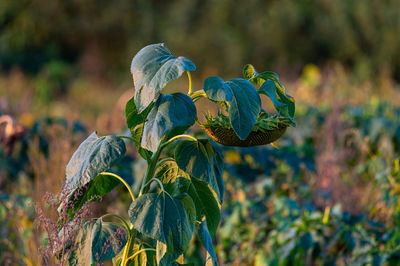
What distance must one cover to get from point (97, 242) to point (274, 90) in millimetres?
586

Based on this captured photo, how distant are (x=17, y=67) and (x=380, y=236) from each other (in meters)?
12.8

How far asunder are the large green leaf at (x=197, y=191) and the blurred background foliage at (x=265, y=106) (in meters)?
0.30

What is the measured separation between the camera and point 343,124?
4156mm

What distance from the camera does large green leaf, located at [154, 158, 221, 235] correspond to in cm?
127

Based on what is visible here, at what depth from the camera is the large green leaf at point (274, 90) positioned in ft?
3.58

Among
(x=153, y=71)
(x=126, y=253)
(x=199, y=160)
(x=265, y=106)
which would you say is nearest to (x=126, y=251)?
(x=126, y=253)

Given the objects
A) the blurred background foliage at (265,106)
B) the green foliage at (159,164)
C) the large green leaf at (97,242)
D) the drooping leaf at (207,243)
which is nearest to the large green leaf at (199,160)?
the green foliage at (159,164)

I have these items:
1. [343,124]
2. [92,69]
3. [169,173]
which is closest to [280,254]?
[169,173]

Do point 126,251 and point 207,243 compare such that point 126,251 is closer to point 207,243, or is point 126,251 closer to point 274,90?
point 207,243

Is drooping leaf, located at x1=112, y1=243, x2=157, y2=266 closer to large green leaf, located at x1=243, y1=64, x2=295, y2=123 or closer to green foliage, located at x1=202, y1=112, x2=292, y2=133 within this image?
green foliage, located at x1=202, y1=112, x2=292, y2=133

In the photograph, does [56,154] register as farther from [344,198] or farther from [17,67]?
[17,67]

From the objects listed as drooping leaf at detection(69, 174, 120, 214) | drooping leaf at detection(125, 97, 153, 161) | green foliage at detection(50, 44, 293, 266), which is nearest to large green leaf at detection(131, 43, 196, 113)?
green foliage at detection(50, 44, 293, 266)

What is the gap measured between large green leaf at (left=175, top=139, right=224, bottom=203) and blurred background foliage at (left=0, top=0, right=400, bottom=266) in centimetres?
43

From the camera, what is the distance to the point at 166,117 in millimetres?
1060
